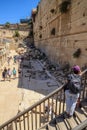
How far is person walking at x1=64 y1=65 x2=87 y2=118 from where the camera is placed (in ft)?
14.1

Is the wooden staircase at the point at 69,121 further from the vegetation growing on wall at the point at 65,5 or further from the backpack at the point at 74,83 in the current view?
the vegetation growing on wall at the point at 65,5

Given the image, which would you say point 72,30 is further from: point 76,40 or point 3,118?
point 3,118

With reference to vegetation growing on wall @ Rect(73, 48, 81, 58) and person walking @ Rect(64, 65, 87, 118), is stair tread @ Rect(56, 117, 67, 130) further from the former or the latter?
vegetation growing on wall @ Rect(73, 48, 81, 58)

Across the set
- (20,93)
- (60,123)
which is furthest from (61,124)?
(20,93)

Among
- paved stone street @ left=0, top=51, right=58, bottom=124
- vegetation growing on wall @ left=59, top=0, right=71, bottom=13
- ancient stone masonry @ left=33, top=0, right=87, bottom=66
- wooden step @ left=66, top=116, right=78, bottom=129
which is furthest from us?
vegetation growing on wall @ left=59, top=0, right=71, bottom=13

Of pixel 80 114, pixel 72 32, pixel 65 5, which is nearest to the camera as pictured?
pixel 80 114

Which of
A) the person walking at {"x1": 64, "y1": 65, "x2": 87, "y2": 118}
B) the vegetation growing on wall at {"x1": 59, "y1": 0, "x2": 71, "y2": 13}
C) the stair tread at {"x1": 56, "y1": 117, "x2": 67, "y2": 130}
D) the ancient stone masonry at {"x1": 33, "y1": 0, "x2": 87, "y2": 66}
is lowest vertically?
the stair tread at {"x1": 56, "y1": 117, "x2": 67, "y2": 130}

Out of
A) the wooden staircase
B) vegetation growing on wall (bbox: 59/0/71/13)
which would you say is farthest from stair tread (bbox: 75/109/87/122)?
vegetation growing on wall (bbox: 59/0/71/13)

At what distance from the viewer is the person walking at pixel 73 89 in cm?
429

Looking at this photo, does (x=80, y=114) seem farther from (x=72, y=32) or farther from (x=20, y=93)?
(x=72, y=32)

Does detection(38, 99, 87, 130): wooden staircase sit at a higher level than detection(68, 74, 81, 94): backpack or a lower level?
lower

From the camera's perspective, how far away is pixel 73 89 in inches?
170

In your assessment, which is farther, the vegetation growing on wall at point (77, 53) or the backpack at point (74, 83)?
the vegetation growing on wall at point (77, 53)

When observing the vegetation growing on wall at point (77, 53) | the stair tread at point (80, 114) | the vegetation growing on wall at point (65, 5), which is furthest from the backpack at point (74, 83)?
the vegetation growing on wall at point (65, 5)
